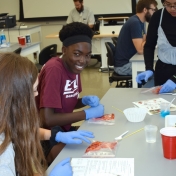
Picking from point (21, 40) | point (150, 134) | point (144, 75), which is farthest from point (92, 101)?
point (21, 40)

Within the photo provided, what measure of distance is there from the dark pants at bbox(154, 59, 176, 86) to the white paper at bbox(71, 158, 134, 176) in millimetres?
1147

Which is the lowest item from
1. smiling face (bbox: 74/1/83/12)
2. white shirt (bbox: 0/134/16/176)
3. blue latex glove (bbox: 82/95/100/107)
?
Answer: blue latex glove (bbox: 82/95/100/107)

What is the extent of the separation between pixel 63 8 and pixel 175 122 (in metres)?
5.92

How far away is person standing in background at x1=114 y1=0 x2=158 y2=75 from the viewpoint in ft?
10.9

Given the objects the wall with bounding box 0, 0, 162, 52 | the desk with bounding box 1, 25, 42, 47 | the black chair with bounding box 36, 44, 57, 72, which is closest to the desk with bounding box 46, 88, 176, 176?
the black chair with bounding box 36, 44, 57, 72

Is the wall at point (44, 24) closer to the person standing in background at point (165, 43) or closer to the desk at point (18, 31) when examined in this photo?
the desk at point (18, 31)

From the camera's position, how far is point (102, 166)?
1152mm

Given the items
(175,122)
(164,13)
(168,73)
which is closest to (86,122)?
(175,122)

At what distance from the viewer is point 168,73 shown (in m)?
2.19

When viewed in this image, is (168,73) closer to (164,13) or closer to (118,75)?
(164,13)

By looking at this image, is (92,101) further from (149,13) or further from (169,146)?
(149,13)

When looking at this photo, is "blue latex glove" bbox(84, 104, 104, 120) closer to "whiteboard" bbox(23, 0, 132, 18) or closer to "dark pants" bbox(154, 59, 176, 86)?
"dark pants" bbox(154, 59, 176, 86)

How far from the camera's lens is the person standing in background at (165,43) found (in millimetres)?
2020

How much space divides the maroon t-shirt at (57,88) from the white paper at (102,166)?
511 millimetres
